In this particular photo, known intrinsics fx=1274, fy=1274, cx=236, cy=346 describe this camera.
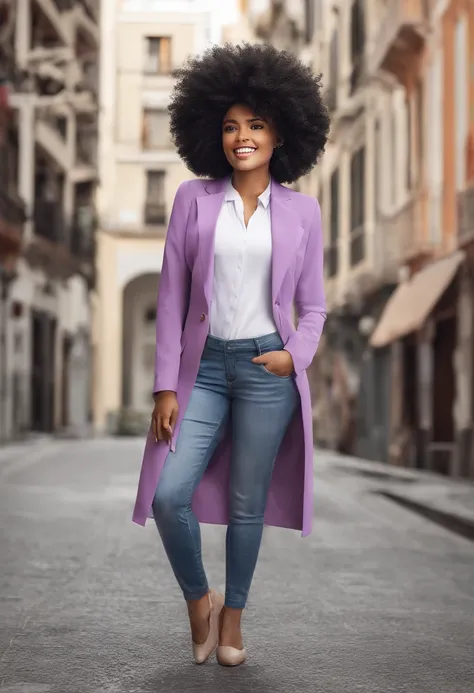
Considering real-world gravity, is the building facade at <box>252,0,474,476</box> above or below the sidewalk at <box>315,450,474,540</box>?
above

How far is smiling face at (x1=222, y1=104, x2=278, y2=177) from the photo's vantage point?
4566 mm

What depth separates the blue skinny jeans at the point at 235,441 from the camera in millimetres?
4398

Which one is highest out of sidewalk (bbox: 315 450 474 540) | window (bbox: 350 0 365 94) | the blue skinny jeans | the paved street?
window (bbox: 350 0 365 94)

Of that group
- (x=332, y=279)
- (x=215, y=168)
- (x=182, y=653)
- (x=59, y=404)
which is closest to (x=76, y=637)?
(x=182, y=653)

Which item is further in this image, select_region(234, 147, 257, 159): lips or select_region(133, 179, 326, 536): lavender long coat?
select_region(234, 147, 257, 159): lips

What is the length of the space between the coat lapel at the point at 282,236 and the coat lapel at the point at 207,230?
203mm

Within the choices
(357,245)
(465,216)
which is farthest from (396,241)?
(357,245)

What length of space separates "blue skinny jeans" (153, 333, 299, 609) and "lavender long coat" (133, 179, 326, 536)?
5 centimetres

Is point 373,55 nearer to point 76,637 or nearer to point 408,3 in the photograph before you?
point 408,3

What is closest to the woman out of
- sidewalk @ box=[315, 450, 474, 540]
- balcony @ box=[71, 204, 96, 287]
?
sidewalk @ box=[315, 450, 474, 540]

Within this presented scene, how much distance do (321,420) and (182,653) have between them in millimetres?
26956

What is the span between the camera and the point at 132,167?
47.8 m

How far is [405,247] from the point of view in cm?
2111

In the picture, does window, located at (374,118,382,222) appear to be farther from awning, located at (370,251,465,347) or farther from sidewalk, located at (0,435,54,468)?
sidewalk, located at (0,435,54,468)
